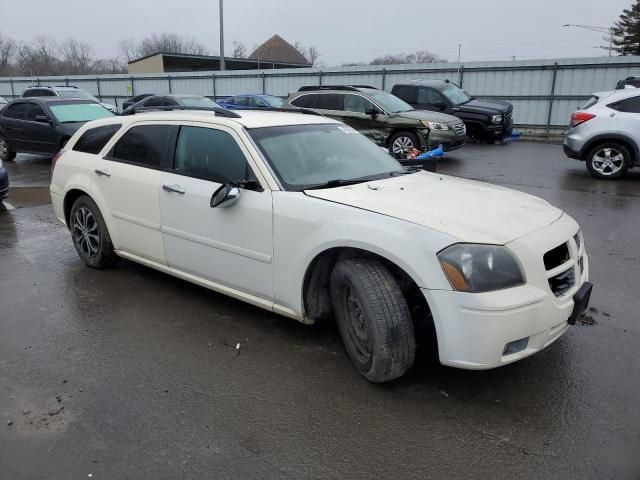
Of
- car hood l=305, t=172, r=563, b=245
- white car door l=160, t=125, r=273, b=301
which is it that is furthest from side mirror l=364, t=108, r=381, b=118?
car hood l=305, t=172, r=563, b=245

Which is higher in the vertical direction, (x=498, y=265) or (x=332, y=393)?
(x=498, y=265)

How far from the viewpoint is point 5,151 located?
44.5ft

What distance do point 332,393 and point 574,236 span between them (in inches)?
72.8

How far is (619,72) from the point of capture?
1764cm

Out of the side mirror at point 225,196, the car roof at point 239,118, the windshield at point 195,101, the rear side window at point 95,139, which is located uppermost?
the car roof at point 239,118

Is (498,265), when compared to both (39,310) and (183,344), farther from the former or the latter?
(39,310)

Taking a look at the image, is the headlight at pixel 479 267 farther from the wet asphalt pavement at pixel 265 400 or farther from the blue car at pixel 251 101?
the blue car at pixel 251 101

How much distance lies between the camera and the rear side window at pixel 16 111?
41.5 ft

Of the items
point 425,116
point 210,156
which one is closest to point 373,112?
point 425,116

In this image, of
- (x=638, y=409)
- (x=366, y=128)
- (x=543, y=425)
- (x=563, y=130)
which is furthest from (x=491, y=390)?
(x=563, y=130)

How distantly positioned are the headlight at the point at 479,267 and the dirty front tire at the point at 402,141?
9.17 m

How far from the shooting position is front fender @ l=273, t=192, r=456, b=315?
297 cm

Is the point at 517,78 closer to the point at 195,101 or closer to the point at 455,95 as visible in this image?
the point at 455,95

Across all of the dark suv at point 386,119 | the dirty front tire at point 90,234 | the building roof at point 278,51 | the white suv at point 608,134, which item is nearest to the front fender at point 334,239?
the dirty front tire at point 90,234
